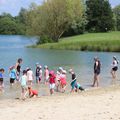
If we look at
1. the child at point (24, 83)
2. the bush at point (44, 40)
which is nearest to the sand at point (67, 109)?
the child at point (24, 83)

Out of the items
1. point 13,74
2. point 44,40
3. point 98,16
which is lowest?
point 13,74

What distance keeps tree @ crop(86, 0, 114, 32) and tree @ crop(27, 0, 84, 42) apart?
1937 cm

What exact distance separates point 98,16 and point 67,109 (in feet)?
321

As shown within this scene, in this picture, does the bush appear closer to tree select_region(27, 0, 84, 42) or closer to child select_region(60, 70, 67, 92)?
tree select_region(27, 0, 84, 42)

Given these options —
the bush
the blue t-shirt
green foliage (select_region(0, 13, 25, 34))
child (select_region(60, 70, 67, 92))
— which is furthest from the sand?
green foliage (select_region(0, 13, 25, 34))

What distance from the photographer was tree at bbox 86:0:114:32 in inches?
4365

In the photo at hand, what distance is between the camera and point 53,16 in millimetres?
89438

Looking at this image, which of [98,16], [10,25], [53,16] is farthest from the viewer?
[10,25]

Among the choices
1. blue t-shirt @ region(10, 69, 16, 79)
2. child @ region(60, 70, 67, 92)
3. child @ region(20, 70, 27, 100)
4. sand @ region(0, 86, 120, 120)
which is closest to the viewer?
sand @ region(0, 86, 120, 120)

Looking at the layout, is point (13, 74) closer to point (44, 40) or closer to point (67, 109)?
point (67, 109)

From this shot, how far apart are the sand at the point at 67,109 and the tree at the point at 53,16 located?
232ft

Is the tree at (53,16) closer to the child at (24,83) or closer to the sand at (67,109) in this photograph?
the child at (24,83)

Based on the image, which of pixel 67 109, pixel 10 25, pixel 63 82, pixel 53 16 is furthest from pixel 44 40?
pixel 10 25

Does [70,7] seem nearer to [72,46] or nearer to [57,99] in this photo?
[72,46]
